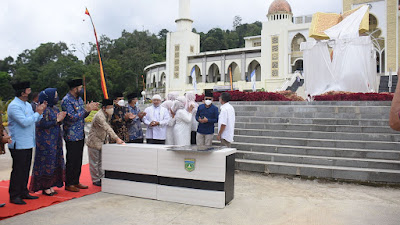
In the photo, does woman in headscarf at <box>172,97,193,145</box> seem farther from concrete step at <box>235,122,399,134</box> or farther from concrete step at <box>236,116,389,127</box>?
concrete step at <box>236,116,389,127</box>

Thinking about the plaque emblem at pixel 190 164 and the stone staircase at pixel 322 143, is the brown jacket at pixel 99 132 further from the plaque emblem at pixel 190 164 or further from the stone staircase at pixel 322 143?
the stone staircase at pixel 322 143

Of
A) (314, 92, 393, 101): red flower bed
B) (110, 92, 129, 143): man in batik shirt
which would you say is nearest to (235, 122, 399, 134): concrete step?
(314, 92, 393, 101): red flower bed

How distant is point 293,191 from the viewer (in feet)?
14.8

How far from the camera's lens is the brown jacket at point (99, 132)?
14.5 feet

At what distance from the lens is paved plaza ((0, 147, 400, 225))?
3262 mm

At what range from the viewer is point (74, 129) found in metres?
4.34

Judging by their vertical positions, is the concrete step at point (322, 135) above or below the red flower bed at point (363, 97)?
below

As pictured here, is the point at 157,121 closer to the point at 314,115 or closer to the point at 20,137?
the point at 20,137

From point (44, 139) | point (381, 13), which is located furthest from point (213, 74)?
point (44, 139)

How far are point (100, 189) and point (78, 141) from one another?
2.57 feet

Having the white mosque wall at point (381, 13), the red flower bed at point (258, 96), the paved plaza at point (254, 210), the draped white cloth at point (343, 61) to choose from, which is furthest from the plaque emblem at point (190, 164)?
the white mosque wall at point (381, 13)

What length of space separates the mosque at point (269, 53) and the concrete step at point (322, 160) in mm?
15887

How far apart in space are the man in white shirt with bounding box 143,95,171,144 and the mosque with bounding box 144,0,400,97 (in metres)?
17.0

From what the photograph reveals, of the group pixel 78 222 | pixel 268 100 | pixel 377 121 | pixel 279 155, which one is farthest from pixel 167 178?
pixel 268 100
